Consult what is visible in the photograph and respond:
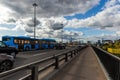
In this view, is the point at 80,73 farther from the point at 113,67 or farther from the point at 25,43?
the point at 25,43

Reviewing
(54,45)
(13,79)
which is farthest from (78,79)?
(54,45)

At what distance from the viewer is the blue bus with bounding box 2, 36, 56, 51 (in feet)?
147

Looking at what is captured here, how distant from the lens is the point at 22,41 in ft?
160

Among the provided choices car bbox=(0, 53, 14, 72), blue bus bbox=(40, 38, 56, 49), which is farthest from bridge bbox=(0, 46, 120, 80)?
blue bus bbox=(40, 38, 56, 49)

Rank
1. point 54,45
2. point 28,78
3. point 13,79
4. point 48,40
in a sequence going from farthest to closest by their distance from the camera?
point 54,45 < point 48,40 < point 13,79 < point 28,78

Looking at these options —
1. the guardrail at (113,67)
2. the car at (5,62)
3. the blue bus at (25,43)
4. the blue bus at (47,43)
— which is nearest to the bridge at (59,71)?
the guardrail at (113,67)

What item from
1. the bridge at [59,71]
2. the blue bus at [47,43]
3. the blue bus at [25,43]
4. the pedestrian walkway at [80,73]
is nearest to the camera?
the bridge at [59,71]

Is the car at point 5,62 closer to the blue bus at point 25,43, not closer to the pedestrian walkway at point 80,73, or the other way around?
the pedestrian walkway at point 80,73

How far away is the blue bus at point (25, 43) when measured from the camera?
147 feet

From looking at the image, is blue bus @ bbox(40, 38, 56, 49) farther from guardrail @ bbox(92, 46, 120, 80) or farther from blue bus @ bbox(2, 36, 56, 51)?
guardrail @ bbox(92, 46, 120, 80)

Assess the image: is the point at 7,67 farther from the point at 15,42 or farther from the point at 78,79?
the point at 15,42

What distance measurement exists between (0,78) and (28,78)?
2.05 m

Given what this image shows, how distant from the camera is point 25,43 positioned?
166 feet

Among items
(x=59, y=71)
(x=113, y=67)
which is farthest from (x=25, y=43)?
(x=113, y=67)
